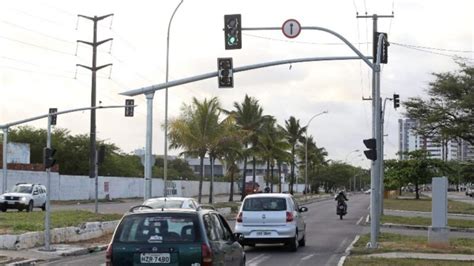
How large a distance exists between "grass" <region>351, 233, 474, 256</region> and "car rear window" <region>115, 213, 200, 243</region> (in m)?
10.8

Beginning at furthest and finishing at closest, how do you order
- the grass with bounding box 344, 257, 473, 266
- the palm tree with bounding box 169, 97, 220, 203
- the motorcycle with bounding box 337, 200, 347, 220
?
1. the palm tree with bounding box 169, 97, 220, 203
2. the motorcycle with bounding box 337, 200, 347, 220
3. the grass with bounding box 344, 257, 473, 266

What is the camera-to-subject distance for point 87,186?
6384cm

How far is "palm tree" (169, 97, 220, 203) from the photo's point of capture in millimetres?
47938

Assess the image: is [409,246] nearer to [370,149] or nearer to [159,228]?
[370,149]

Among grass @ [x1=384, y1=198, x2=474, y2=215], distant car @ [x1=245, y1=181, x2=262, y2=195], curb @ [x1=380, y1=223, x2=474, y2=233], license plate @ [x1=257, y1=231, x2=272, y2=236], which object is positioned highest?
distant car @ [x1=245, y1=181, x2=262, y2=195]

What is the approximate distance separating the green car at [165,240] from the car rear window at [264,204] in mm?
10606

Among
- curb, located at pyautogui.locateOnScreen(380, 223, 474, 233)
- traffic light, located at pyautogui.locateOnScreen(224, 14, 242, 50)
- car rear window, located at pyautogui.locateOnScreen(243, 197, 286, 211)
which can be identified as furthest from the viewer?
curb, located at pyautogui.locateOnScreen(380, 223, 474, 233)

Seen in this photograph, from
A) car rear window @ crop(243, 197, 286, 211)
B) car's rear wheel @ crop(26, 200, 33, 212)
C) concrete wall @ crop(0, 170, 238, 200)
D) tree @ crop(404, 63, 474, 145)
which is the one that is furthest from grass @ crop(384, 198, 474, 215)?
car rear window @ crop(243, 197, 286, 211)

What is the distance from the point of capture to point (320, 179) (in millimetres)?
158375

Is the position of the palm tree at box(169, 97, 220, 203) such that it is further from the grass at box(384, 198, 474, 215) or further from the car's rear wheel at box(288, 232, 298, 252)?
the car's rear wheel at box(288, 232, 298, 252)

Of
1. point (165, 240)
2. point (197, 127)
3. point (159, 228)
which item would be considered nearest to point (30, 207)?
point (197, 127)

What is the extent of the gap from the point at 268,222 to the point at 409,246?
452cm

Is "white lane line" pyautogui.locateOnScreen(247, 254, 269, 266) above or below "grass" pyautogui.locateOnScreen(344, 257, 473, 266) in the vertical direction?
below

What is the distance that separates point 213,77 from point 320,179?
135m
